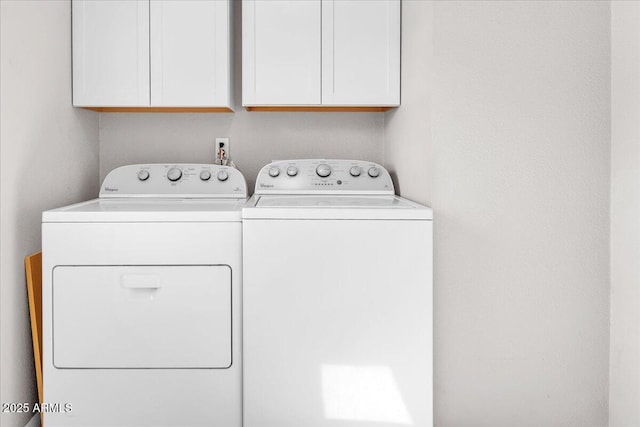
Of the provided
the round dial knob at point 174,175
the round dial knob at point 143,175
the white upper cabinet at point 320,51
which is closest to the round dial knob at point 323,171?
the white upper cabinet at point 320,51

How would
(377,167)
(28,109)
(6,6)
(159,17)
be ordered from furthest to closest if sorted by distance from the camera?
(377,167)
(159,17)
(28,109)
(6,6)

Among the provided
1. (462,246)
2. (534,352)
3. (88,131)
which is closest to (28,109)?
(88,131)

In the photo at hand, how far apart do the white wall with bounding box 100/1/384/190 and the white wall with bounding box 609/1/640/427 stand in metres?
1.07

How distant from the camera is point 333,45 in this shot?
208 cm

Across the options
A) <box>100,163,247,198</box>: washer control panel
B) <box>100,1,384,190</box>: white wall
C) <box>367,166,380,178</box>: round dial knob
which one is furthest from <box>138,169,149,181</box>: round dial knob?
<box>367,166,380,178</box>: round dial knob

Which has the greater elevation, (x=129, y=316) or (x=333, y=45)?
(x=333, y=45)

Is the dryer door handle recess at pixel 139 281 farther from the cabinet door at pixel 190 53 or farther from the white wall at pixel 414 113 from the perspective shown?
the white wall at pixel 414 113

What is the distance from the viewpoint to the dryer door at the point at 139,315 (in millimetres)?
1581

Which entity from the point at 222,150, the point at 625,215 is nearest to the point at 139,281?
the point at 222,150

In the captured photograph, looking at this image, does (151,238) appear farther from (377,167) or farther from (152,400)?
(377,167)

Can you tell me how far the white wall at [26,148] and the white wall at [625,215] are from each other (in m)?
1.95

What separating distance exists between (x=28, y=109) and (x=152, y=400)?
42.6 inches

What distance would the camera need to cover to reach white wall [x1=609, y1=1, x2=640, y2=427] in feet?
4.90

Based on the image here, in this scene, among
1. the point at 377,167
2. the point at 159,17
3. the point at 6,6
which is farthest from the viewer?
the point at 377,167
